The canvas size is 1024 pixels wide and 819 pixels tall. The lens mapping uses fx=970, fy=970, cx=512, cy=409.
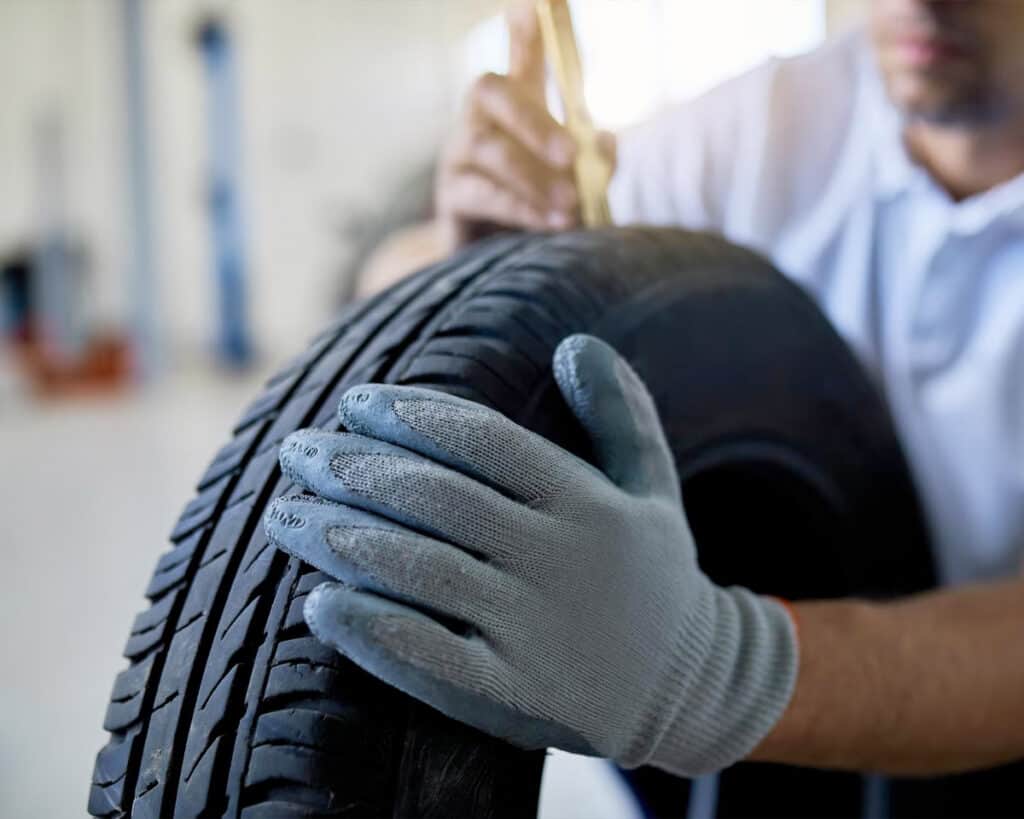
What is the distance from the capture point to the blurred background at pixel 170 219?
0.84 metres

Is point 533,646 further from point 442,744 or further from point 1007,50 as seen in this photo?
point 1007,50

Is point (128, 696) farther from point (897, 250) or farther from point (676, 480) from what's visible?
point (897, 250)

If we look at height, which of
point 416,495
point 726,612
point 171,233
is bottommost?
point 171,233

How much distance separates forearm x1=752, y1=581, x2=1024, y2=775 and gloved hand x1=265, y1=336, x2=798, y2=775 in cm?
8

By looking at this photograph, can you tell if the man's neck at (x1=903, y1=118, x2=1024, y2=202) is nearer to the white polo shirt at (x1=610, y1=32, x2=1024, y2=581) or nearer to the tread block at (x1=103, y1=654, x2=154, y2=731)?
the white polo shirt at (x1=610, y1=32, x2=1024, y2=581)

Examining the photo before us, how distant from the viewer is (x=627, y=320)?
675 millimetres

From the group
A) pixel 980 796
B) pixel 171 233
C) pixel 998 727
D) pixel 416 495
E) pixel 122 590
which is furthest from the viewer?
pixel 171 233

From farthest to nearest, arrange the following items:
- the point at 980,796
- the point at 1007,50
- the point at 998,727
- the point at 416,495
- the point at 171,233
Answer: the point at 171,233 < the point at 980,796 < the point at 1007,50 < the point at 998,727 < the point at 416,495

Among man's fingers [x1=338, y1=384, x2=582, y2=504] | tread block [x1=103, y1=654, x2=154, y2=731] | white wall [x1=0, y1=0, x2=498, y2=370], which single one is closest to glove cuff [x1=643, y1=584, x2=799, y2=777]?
man's fingers [x1=338, y1=384, x2=582, y2=504]

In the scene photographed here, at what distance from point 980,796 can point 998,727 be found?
0.35 metres

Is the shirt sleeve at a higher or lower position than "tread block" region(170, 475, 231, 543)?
higher

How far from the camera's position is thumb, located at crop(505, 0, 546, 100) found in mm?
721

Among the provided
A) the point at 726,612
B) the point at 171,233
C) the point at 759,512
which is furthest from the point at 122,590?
the point at 171,233

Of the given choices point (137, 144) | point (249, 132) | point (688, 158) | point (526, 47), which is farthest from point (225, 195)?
point (526, 47)
